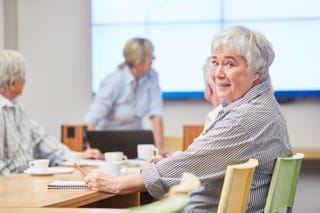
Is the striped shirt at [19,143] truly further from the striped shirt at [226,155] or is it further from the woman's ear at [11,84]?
the striped shirt at [226,155]

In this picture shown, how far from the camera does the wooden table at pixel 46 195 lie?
2080 mm

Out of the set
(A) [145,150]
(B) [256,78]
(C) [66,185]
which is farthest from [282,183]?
(A) [145,150]

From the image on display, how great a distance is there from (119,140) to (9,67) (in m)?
0.73

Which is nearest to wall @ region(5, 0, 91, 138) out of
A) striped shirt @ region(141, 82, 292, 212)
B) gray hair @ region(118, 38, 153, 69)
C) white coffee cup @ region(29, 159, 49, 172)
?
gray hair @ region(118, 38, 153, 69)

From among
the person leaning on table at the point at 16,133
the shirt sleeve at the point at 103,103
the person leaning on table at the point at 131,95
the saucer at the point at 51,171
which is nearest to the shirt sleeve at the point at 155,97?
the person leaning on table at the point at 131,95

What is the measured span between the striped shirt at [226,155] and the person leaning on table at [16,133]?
3.84ft

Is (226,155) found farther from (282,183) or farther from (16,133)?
(16,133)

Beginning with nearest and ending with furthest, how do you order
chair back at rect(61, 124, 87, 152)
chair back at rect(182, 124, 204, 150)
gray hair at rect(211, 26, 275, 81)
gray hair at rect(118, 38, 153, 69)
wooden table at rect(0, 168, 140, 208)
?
wooden table at rect(0, 168, 140, 208), gray hair at rect(211, 26, 275, 81), chair back at rect(182, 124, 204, 150), chair back at rect(61, 124, 87, 152), gray hair at rect(118, 38, 153, 69)

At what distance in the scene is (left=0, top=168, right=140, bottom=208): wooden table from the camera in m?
2.08

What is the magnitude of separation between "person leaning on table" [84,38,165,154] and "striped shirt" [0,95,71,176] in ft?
3.69

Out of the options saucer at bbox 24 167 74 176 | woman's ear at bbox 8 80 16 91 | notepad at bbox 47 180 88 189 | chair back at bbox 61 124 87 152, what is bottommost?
chair back at bbox 61 124 87 152

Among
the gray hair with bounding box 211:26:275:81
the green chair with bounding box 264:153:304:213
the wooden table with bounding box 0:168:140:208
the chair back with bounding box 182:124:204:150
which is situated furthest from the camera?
the chair back with bounding box 182:124:204:150

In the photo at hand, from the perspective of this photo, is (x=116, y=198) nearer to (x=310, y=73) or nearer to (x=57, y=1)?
(x=310, y=73)

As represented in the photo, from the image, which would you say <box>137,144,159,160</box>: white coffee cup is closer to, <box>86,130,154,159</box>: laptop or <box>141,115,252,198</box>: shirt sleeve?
<box>86,130,154,159</box>: laptop
